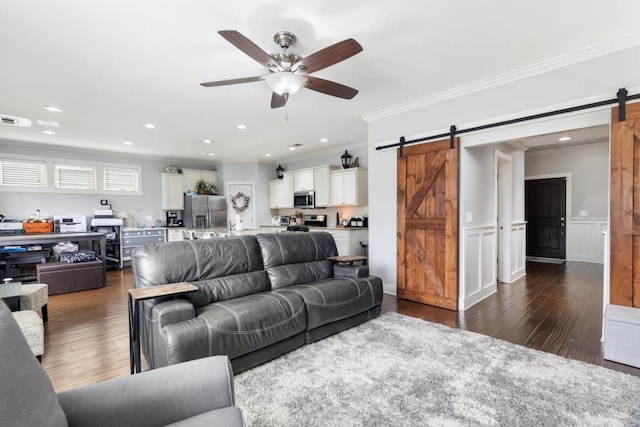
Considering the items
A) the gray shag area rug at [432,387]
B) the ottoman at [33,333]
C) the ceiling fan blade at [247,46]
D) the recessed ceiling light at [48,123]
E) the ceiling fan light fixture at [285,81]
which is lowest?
the gray shag area rug at [432,387]

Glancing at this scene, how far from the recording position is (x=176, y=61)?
9.62ft

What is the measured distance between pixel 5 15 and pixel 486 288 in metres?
5.64

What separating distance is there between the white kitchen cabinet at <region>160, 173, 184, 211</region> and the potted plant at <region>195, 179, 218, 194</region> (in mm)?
392

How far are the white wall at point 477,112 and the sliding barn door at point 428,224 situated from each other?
171 millimetres

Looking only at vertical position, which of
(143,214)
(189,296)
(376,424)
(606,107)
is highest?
(606,107)

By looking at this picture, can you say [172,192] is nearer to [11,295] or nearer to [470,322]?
[11,295]

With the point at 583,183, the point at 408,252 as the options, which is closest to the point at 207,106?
the point at 408,252

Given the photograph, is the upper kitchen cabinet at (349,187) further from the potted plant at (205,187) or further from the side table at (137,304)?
the side table at (137,304)

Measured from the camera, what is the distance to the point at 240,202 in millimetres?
8281

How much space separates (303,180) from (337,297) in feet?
15.7

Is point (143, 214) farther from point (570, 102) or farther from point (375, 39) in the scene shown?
point (570, 102)

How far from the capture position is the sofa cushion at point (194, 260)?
2.57 m

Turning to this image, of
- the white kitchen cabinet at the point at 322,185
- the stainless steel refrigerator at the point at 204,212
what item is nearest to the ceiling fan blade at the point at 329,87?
the white kitchen cabinet at the point at 322,185

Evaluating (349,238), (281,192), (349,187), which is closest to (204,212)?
(281,192)
